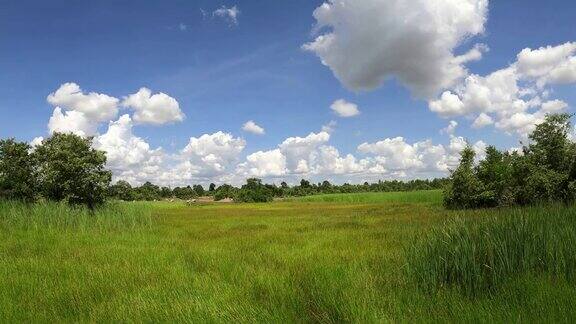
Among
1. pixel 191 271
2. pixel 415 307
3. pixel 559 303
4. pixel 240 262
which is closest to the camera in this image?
pixel 559 303

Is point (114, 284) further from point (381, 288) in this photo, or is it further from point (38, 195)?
point (38, 195)

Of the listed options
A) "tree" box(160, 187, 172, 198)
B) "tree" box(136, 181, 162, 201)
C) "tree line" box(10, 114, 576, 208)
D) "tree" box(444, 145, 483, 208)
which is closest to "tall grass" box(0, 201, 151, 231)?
"tree line" box(10, 114, 576, 208)

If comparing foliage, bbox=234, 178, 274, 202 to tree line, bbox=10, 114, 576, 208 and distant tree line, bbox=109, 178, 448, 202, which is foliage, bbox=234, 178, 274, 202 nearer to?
distant tree line, bbox=109, 178, 448, 202

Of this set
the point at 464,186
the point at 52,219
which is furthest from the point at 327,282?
the point at 464,186

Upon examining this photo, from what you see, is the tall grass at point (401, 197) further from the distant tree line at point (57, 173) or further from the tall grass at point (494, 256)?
the tall grass at point (494, 256)

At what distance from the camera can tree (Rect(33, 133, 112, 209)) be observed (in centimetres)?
2745

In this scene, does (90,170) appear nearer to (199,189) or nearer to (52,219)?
(52,219)

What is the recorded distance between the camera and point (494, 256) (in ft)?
26.1

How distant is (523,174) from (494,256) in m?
27.4

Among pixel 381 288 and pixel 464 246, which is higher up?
pixel 464 246

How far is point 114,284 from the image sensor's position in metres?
8.76

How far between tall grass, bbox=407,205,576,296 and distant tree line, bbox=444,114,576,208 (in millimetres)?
16490

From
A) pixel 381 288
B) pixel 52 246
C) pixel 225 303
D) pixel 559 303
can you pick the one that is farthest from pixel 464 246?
pixel 52 246

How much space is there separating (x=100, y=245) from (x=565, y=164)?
27.7m
